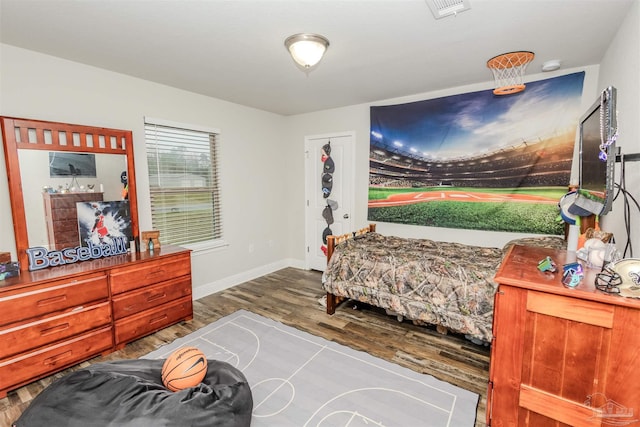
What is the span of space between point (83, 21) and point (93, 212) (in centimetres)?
160

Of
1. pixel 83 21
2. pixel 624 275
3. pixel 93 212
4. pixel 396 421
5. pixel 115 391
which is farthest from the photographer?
pixel 93 212

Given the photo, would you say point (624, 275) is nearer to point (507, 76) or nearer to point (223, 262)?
point (507, 76)

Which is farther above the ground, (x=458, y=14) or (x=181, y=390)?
(x=458, y=14)

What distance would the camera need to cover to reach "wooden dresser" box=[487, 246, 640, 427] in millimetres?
1121

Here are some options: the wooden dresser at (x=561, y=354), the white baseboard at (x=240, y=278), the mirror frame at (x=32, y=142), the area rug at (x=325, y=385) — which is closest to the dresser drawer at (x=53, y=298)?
the mirror frame at (x=32, y=142)

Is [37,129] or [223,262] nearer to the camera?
[37,129]

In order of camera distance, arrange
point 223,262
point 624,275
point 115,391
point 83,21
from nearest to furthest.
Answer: point 624,275 → point 115,391 → point 83,21 → point 223,262

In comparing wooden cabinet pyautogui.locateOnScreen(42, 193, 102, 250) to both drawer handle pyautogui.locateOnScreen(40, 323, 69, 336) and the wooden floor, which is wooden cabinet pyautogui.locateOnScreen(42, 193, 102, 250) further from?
the wooden floor

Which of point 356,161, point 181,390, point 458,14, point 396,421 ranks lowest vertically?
point 396,421

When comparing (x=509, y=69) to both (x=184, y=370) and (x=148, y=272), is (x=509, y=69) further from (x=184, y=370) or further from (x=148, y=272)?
(x=148, y=272)

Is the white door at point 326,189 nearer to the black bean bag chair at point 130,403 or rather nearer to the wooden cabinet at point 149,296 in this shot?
the wooden cabinet at point 149,296

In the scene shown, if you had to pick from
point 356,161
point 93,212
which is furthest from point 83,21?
point 356,161

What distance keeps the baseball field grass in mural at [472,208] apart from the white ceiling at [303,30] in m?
1.26

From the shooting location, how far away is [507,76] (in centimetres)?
296
